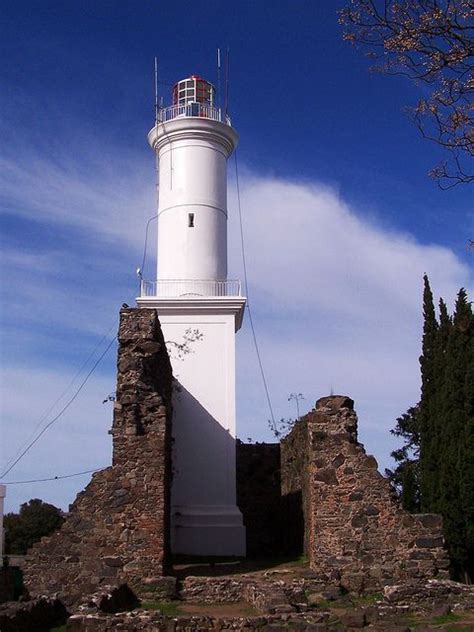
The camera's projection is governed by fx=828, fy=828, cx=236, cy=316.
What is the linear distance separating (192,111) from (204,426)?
28.1 ft

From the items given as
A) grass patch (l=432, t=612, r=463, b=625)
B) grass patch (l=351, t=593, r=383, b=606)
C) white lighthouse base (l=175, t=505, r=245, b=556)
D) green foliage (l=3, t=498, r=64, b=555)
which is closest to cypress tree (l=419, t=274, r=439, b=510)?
white lighthouse base (l=175, t=505, r=245, b=556)

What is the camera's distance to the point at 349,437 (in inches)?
569

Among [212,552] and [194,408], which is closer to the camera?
[212,552]

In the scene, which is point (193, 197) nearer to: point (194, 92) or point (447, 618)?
point (194, 92)

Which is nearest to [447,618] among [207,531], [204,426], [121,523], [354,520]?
[354,520]

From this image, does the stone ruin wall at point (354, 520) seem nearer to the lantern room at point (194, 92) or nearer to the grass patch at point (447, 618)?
the grass patch at point (447, 618)

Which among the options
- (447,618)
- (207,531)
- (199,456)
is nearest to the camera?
(447,618)

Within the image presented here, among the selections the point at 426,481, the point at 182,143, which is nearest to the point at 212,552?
the point at 426,481

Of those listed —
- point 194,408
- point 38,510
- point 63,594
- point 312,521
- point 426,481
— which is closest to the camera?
point 63,594

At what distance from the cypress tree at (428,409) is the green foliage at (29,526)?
1690 cm

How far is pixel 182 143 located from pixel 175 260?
323 centimetres

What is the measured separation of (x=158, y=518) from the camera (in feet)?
44.7

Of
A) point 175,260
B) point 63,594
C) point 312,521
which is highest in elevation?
point 175,260

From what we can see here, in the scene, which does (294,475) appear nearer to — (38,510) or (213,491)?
(213,491)
